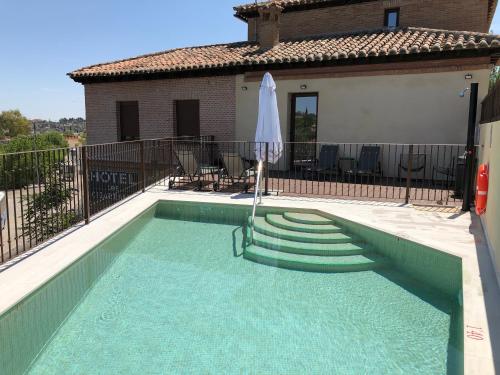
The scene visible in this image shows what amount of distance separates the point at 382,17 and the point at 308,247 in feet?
36.0

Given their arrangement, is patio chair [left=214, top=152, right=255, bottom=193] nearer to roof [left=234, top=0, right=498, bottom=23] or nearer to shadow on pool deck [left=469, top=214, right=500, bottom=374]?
shadow on pool deck [left=469, top=214, right=500, bottom=374]

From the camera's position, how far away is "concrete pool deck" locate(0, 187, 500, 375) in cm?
320

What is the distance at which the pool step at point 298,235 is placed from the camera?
19.6ft

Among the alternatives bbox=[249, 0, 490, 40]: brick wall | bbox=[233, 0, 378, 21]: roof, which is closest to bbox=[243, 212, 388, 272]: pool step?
bbox=[249, 0, 490, 40]: brick wall

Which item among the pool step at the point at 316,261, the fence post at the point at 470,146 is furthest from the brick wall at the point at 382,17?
the pool step at the point at 316,261

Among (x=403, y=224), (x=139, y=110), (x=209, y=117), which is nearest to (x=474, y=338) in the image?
(x=403, y=224)

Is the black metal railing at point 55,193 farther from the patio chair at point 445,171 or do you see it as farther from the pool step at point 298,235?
the patio chair at point 445,171

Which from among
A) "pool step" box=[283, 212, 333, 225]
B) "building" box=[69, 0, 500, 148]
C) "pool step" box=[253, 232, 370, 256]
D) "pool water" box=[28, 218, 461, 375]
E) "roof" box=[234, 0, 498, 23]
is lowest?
"pool water" box=[28, 218, 461, 375]

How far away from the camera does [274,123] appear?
8.73m

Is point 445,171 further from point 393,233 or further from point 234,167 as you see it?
point 234,167

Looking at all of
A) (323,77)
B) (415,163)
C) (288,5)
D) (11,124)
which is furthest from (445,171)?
(11,124)

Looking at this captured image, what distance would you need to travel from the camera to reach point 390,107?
10.9m

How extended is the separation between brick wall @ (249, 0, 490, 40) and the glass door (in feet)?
12.7

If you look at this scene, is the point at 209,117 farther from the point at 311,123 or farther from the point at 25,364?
the point at 25,364
